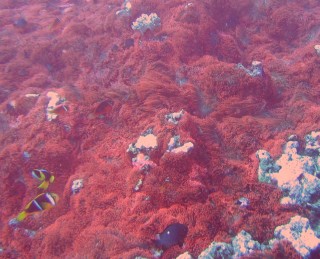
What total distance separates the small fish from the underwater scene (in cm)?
2

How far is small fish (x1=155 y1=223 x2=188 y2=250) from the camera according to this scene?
2.78 metres

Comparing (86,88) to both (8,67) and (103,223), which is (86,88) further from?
(103,223)

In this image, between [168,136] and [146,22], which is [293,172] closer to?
[168,136]

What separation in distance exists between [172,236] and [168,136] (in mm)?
1294

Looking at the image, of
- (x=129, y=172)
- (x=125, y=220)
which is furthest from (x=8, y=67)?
(x=125, y=220)

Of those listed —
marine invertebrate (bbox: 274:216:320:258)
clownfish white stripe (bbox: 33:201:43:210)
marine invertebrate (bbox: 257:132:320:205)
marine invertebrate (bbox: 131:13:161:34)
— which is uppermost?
marine invertebrate (bbox: 131:13:161:34)

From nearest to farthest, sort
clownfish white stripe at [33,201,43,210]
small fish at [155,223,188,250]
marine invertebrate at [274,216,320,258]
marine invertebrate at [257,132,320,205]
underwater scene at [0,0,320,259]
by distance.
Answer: marine invertebrate at [274,216,320,258]
small fish at [155,223,188,250]
underwater scene at [0,0,320,259]
marine invertebrate at [257,132,320,205]
clownfish white stripe at [33,201,43,210]

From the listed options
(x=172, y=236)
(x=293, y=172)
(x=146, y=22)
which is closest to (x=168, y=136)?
(x=172, y=236)

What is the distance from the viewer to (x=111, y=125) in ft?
14.9

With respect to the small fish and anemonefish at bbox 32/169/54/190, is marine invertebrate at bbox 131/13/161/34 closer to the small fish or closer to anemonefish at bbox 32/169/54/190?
anemonefish at bbox 32/169/54/190

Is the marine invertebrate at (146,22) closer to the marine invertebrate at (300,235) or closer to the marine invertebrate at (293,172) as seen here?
the marine invertebrate at (293,172)

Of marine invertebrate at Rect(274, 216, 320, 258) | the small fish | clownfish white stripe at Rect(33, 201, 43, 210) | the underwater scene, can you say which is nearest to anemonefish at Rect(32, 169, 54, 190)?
the underwater scene

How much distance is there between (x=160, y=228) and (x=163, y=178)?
1.97ft

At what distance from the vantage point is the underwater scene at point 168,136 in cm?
297
